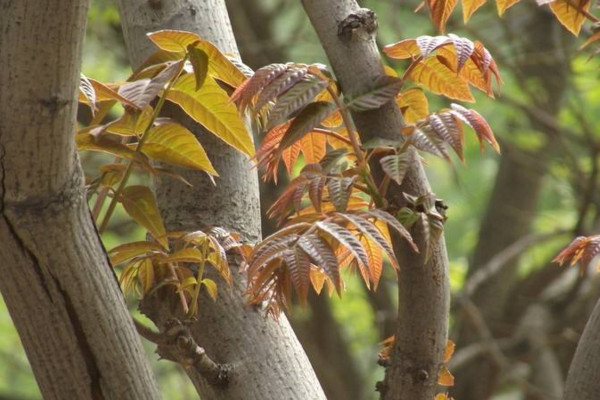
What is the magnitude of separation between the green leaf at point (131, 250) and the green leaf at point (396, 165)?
30cm

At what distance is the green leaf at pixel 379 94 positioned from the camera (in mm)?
830

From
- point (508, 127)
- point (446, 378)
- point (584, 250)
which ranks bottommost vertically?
point (508, 127)

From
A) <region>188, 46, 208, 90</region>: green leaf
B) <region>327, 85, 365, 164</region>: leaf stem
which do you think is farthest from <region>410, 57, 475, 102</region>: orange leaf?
<region>188, 46, 208, 90</region>: green leaf

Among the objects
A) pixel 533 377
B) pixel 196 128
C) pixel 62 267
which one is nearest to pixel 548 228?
pixel 533 377

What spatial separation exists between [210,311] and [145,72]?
10.6 inches

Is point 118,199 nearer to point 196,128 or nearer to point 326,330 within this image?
point 196,128

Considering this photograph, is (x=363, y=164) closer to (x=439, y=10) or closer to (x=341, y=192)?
(x=341, y=192)

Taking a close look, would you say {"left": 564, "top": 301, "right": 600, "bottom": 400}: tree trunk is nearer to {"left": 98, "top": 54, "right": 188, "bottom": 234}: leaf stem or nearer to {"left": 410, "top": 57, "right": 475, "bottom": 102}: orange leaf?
{"left": 410, "top": 57, "right": 475, "bottom": 102}: orange leaf

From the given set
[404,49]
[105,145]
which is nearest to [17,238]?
[105,145]

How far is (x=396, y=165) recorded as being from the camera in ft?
2.60

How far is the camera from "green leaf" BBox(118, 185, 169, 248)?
936 millimetres

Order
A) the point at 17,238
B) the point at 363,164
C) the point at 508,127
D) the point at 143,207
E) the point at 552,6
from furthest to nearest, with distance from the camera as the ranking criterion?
the point at 508,127 < the point at 552,6 < the point at 143,207 < the point at 363,164 < the point at 17,238

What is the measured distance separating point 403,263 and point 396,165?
10 cm

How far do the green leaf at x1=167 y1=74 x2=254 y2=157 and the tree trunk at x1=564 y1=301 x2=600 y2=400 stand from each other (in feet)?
1.28
